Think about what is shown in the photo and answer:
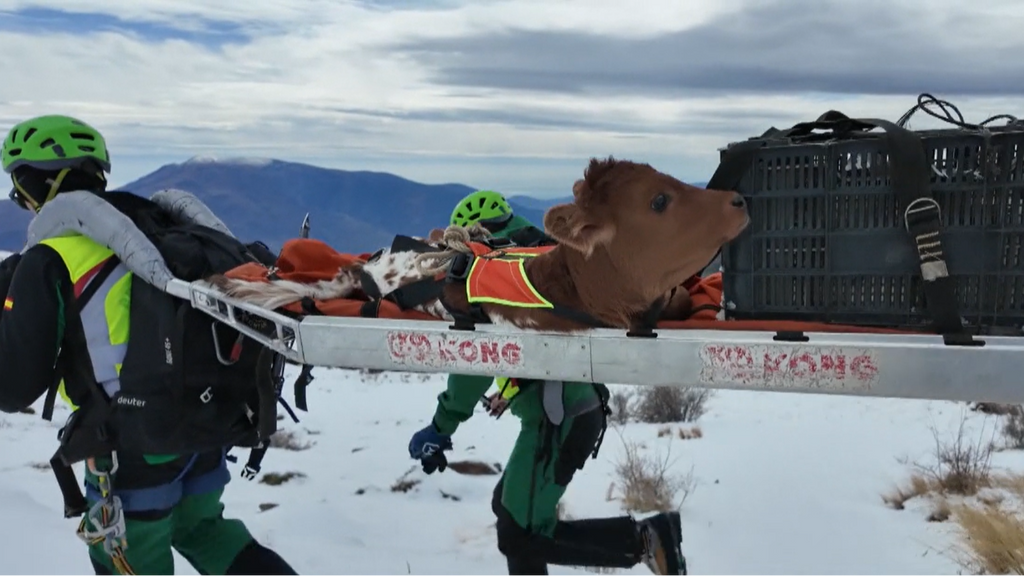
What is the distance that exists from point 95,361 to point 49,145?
34.0 inches

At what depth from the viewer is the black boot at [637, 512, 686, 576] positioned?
3.82 metres

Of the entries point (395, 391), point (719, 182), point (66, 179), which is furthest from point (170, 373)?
point (395, 391)

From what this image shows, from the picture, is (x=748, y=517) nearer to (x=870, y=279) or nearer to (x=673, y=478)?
(x=673, y=478)

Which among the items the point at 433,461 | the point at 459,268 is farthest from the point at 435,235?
the point at 433,461

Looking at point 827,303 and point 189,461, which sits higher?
point 827,303

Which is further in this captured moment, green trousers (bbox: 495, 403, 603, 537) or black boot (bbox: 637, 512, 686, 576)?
black boot (bbox: 637, 512, 686, 576)

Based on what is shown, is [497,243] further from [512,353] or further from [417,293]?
[512,353]

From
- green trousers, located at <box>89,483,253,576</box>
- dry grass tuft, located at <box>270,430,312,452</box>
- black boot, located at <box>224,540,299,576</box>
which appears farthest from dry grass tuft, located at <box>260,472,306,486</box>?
black boot, located at <box>224,540,299,576</box>

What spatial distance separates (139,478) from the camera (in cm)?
292

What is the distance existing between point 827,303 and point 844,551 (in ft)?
9.86

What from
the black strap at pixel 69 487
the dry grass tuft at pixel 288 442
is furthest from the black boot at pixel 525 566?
the dry grass tuft at pixel 288 442

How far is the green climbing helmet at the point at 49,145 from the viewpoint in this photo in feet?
10.1

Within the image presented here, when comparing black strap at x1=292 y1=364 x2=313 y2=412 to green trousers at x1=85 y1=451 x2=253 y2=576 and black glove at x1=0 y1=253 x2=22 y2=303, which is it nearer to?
green trousers at x1=85 y1=451 x2=253 y2=576

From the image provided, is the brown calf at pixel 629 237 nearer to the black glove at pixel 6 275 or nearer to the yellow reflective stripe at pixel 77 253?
the yellow reflective stripe at pixel 77 253
